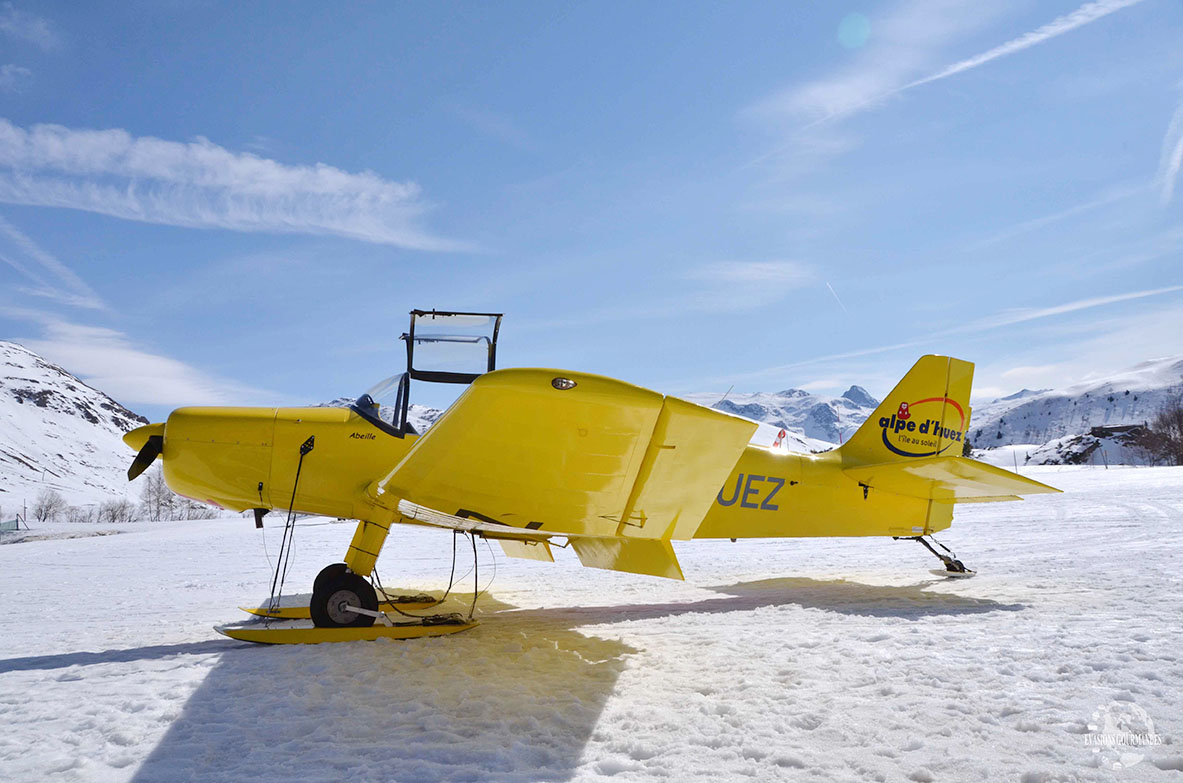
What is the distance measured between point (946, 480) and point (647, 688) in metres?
4.82

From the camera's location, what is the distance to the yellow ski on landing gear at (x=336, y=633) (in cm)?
495

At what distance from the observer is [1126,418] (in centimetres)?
17775

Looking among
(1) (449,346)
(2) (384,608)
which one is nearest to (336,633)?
(2) (384,608)

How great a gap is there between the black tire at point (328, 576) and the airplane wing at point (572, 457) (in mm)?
1048

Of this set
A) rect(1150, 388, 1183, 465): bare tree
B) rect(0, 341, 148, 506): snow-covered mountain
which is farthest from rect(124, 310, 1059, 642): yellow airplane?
rect(0, 341, 148, 506): snow-covered mountain

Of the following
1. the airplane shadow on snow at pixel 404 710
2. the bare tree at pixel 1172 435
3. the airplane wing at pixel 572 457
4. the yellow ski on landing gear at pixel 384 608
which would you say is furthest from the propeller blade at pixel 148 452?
the bare tree at pixel 1172 435

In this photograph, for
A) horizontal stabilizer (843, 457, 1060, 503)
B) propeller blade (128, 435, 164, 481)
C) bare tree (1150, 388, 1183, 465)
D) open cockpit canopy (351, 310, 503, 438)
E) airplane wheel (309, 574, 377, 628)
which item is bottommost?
airplane wheel (309, 574, 377, 628)

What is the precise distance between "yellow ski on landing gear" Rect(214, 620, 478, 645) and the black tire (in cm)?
33

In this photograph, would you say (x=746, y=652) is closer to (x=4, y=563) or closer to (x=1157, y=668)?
(x=1157, y=668)

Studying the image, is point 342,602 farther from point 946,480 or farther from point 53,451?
point 53,451

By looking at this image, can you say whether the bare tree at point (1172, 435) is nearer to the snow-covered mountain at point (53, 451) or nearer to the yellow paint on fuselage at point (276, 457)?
the yellow paint on fuselage at point (276, 457)

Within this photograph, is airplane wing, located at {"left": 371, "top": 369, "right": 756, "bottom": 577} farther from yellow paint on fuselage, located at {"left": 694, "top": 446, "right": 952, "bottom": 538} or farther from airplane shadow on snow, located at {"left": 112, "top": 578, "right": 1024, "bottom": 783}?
yellow paint on fuselage, located at {"left": 694, "top": 446, "right": 952, "bottom": 538}

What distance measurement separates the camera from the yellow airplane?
3.76 m

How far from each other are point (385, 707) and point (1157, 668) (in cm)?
446
